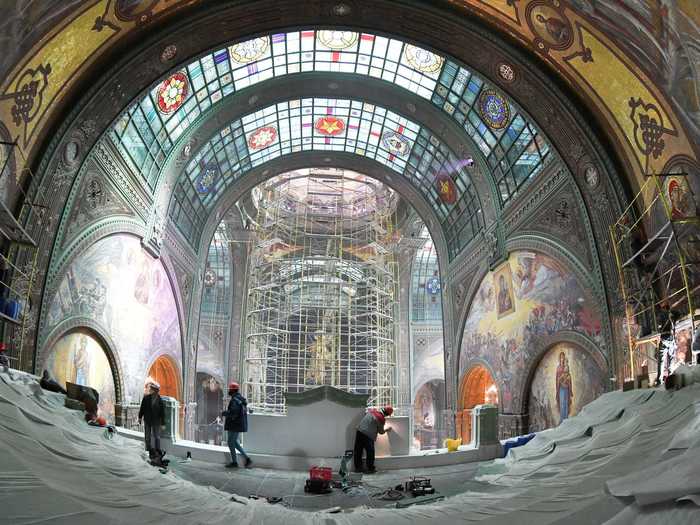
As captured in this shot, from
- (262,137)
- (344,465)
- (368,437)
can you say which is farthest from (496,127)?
(344,465)

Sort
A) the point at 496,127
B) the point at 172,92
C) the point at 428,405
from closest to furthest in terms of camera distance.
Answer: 1. the point at 172,92
2. the point at 496,127
3. the point at 428,405

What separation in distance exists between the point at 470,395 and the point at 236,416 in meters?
15.8

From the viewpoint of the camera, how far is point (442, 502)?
596 cm

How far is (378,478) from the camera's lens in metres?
9.09

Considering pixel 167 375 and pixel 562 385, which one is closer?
pixel 562 385

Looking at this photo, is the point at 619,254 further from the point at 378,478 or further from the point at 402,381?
the point at 402,381

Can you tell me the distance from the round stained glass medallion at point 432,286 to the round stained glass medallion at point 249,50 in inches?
897

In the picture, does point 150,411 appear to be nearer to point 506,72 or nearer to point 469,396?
point 506,72

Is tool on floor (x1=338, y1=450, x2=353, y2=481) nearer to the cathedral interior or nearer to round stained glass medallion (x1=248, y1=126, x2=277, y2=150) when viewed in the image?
the cathedral interior

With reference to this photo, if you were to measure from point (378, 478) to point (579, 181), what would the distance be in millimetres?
9915

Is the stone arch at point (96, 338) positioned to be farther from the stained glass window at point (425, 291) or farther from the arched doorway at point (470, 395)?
the stained glass window at point (425, 291)

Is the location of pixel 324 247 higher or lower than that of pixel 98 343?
higher

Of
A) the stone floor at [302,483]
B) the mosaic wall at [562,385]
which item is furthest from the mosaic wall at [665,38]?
the stone floor at [302,483]

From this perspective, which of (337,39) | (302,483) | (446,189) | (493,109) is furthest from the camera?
(446,189)
